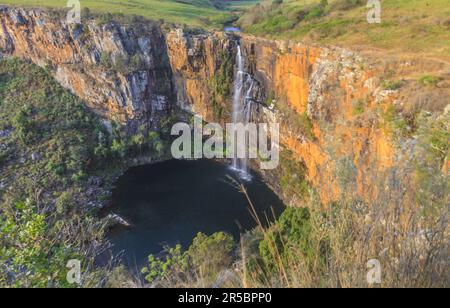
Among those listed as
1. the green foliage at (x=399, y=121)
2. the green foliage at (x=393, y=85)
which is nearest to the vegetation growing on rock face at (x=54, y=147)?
the green foliage at (x=399, y=121)

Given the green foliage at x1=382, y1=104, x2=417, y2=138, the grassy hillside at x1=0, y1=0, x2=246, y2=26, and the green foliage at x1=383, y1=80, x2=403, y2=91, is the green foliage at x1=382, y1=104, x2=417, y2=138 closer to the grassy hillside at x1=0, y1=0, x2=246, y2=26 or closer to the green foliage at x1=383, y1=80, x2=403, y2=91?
the green foliage at x1=383, y1=80, x2=403, y2=91

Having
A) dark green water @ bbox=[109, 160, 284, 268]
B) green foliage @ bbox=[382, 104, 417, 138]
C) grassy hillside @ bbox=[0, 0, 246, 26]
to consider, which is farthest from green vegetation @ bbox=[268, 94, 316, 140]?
grassy hillside @ bbox=[0, 0, 246, 26]

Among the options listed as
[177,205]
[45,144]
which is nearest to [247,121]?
[177,205]

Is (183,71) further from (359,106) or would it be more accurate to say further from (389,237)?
(389,237)

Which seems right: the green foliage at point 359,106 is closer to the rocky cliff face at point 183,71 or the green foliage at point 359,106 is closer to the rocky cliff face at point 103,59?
the rocky cliff face at point 183,71
